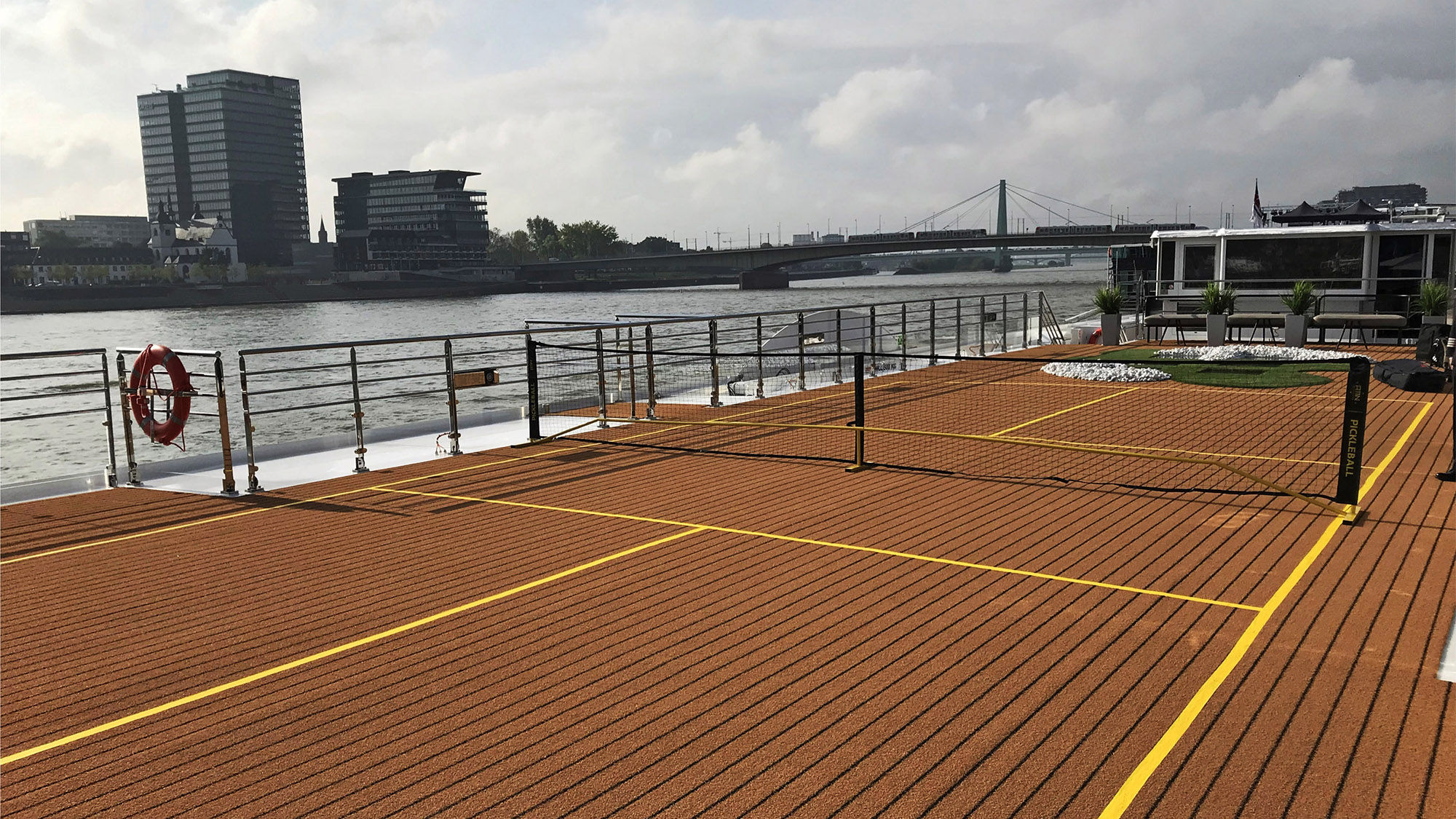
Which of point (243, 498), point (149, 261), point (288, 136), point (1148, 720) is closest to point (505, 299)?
point (149, 261)

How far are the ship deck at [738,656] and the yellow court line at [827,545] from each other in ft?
0.11

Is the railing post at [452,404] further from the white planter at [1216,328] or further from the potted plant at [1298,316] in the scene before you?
the potted plant at [1298,316]

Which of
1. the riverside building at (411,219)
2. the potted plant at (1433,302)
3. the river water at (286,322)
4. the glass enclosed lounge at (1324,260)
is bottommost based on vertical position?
the river water at (286,322)

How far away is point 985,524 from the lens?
707 centimetres

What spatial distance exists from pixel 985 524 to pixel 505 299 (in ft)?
278

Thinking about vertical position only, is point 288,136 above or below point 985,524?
above

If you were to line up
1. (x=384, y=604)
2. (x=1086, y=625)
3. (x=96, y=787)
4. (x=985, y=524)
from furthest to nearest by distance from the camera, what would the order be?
1. (x=985, y=524)
2. (x=384, y=604)
3. (x=1086, y=625)
4. (x=96, y=787)

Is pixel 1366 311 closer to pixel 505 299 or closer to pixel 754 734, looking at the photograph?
pixel 754 734

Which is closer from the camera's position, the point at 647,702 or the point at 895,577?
the point at 647,702

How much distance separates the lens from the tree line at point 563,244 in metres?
155

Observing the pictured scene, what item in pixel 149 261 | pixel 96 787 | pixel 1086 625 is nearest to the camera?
pixel 96 787

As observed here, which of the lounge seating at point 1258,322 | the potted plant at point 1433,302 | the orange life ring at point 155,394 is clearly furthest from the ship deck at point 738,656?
the lounge seating at point 1258,322

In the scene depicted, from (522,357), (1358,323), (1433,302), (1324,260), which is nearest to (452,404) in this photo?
(1358,323)

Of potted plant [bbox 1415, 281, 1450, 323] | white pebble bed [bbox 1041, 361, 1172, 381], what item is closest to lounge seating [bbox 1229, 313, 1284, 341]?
potted plant [bbox 1415, 281, 1450, 323]
